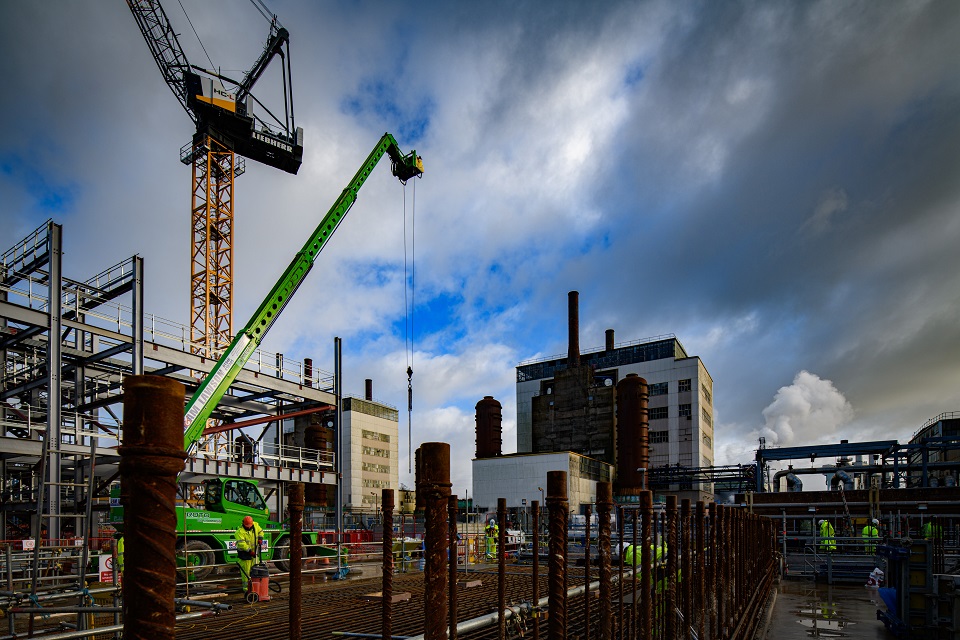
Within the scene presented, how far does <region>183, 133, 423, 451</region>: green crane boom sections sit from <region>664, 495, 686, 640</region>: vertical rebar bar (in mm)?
17330

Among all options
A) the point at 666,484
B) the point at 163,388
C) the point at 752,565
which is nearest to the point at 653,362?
the point at 666,484

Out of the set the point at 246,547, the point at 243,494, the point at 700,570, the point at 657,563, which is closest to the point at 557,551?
the point at 657,563

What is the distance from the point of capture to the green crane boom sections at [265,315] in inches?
839

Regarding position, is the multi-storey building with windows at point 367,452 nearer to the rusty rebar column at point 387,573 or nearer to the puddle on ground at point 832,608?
the puddle on ground at point 832,608

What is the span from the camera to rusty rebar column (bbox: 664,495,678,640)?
7070 mm

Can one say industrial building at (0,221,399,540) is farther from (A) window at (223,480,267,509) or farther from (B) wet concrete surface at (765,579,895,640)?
(B) wet concrete surface at (765,579,895,640)

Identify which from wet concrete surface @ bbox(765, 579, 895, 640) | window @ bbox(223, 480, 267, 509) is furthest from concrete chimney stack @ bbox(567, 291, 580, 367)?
window @ bbox(223, 480, 267, 509)

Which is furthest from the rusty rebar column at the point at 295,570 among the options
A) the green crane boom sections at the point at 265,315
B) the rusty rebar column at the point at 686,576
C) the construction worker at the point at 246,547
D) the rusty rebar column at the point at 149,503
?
the green crane boom sections at the point at 265,315

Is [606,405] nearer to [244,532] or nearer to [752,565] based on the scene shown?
[752,565]

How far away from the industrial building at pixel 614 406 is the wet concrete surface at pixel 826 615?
103 ft

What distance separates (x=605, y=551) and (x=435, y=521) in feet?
9.91

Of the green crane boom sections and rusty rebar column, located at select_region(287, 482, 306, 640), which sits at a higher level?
the green crane boom sections

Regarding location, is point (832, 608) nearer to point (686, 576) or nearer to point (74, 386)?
point (686, 576)

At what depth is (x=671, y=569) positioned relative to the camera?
705 centimetres
